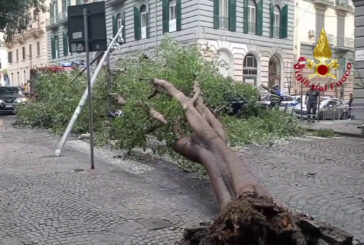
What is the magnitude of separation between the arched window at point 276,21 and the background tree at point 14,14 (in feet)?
51.5

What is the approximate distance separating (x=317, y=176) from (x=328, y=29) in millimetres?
30848

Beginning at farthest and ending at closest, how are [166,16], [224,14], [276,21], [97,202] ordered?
[276,21] < [166,16] < [224,14] < [97,202]

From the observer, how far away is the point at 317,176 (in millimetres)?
7465

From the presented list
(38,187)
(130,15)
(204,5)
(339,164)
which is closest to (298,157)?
(339,164)

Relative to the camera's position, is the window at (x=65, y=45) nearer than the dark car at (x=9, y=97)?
No

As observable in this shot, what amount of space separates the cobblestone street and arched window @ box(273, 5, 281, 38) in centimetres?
2228

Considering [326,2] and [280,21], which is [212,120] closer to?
[280,21]

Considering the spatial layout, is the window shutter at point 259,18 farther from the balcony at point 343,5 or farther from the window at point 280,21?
the balcony at point 343,5

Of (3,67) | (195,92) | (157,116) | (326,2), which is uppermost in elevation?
(326,2)

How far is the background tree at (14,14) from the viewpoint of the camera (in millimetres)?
21656

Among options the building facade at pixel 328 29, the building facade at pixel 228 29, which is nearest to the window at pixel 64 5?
the building facade at pixel 228 29

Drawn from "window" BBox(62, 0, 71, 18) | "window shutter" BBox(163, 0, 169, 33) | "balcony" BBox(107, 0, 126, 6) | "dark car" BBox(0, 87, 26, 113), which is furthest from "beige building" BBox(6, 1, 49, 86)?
"dark car" BBox(0, 87, 26, 113)

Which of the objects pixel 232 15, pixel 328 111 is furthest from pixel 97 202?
pixel 232 15

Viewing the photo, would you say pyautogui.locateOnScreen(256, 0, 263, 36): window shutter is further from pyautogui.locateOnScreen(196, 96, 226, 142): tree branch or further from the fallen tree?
pyautogui.locateOnScreen(196, 96, 226, 142): tree branch
